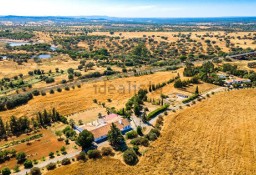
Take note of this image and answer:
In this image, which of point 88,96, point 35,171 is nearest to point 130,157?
point 35,171

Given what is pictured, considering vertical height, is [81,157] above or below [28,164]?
above

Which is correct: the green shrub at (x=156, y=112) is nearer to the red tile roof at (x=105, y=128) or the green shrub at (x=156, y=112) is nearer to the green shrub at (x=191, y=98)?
the red tile roof at (x=105, y=128)

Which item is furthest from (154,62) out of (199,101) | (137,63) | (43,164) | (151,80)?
(43,164)

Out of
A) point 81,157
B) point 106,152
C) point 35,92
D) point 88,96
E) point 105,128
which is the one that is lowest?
point 81,157

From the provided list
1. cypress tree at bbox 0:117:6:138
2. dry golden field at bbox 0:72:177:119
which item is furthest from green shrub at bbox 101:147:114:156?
cypress tree at bbox 0:117:6:138

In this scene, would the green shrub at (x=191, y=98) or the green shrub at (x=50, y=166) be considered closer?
the green shrub at (x=50, y=166)

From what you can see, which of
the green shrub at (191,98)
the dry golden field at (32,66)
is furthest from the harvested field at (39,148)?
the dry golden field at (32,66)

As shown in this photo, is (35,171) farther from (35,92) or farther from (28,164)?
(35,92)
